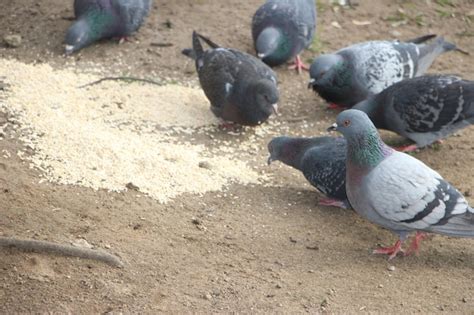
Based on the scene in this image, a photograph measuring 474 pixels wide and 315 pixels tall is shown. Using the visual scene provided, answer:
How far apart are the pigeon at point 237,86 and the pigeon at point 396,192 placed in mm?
2068

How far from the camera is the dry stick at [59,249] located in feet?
17.5

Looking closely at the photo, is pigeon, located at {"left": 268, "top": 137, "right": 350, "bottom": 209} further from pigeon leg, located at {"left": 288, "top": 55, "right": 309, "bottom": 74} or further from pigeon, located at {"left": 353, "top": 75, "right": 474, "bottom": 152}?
pigeon leg, located at {"left": 288, "top": 55, "right": 309, "bottom": 74}

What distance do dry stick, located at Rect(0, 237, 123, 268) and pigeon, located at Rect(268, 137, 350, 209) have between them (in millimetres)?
2268

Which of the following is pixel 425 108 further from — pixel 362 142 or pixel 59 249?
pixel 59 249

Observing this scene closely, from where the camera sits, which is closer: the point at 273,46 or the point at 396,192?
the point at 396,192

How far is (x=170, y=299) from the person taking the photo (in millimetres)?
5227

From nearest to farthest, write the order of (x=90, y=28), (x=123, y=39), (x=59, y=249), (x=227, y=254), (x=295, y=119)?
1. (x=59, y=249)
2. (x=227, y=254)
3. (x=295, y=119)
4. (x=90, y=28)
5. (x=123, y=39)

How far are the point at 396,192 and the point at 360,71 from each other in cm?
331

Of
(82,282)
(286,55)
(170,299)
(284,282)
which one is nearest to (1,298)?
(82,282)

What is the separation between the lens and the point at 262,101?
834 cm

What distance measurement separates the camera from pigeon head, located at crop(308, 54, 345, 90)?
29.7 ft

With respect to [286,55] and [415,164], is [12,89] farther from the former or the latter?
[415,164]

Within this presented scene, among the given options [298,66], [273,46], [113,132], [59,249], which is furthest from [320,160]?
[298,66]

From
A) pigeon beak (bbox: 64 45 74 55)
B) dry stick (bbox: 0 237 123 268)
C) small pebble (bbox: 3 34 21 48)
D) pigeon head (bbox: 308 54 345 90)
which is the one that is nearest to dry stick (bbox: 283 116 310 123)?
pigeon head (bbox: 308 54 345 90)
